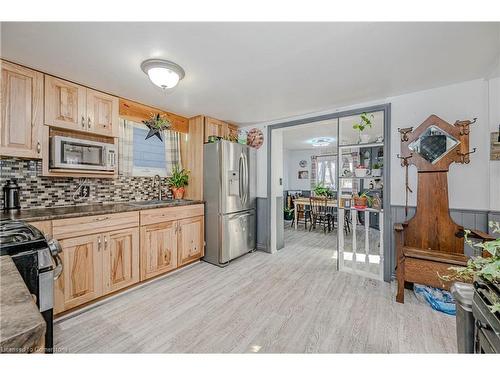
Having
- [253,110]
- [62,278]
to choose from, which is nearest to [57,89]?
[62,278]

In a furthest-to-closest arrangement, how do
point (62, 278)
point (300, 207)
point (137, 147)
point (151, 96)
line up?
point (300, 207) → point (137, 147) → point (151, 96) → point (62, 278)

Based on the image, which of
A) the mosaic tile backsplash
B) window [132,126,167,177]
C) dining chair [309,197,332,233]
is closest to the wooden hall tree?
dining chair [309,197,332,233]

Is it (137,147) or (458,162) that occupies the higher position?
(137,147)

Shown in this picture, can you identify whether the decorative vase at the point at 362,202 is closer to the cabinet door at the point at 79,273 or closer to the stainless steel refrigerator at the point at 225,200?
the stainless steel refrigerator at the point at 225,200

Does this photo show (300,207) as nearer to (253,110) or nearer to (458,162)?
(253,110)

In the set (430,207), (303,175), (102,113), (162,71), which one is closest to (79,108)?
(102,113)

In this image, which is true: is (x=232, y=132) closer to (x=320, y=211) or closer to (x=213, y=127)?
(x=213, y=127)

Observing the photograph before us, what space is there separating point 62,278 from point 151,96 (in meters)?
2.08

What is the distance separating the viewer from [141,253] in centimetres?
244

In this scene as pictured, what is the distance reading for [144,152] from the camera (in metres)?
3.11

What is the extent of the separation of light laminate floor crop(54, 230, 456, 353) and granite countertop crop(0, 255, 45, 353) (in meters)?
1.29

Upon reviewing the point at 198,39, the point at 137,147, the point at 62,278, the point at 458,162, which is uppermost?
the point at 198,39

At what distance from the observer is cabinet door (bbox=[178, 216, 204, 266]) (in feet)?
9.53

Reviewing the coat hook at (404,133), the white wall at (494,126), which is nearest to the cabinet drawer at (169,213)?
the coat hook at (404,133)
